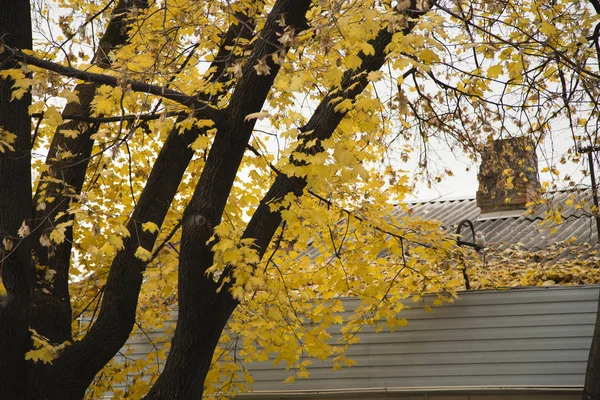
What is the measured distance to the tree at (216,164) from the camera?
15.5 ft

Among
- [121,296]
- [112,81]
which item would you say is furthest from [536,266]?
[112,81]

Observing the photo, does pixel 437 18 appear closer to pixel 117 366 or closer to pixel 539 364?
pixel 539 364

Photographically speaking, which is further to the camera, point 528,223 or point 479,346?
point 528,223

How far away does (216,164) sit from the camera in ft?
16.6

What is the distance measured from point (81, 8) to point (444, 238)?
14.5 ft

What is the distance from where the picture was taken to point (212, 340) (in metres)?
5.20

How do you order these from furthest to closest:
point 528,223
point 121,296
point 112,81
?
point 528,223, point 121,296, point 112,81

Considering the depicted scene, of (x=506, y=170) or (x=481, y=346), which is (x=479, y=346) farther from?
(x=506, y=170)

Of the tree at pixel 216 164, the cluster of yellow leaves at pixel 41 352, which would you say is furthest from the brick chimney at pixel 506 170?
the cluster of yellow leaves at pixel 41 352

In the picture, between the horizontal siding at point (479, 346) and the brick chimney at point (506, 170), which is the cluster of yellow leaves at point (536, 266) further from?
the brick chimney at point (506, 170)

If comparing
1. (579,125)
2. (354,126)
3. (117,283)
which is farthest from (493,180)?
(117,283)

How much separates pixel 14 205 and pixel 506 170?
5358 mm

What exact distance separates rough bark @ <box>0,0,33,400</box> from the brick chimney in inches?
188

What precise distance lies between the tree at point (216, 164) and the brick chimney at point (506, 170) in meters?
0.19
